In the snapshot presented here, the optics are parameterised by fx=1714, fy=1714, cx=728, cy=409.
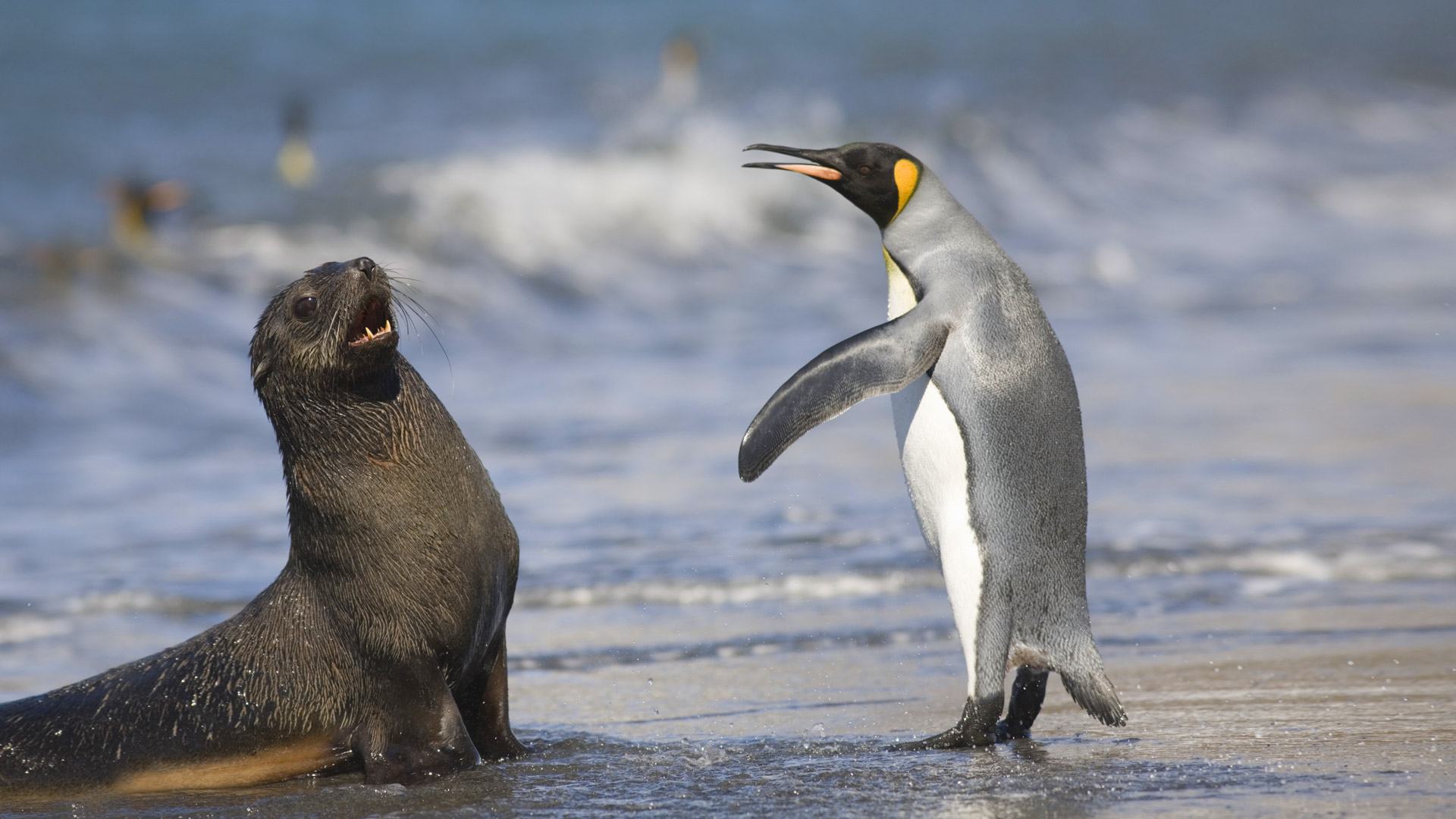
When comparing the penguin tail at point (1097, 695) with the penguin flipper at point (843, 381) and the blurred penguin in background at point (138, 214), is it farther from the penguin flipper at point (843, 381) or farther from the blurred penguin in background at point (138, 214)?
the blurred penguin in background at point (138, 214)

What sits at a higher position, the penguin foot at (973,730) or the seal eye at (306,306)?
the seal eye at (306,306)

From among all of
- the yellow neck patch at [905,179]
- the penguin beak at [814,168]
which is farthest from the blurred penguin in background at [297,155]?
the yellow neck patch at [905,179]

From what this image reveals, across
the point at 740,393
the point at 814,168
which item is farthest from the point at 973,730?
the point at 740,393

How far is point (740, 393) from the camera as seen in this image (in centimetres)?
970

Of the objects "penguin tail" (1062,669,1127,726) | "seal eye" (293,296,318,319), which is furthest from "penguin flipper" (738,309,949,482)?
"seal eye" (293,296,318,319)

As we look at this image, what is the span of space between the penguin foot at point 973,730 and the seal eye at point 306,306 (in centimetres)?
180

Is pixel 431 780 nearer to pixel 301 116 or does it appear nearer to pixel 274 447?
pixel 274 447

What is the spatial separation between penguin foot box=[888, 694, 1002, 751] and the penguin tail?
0.61 feet

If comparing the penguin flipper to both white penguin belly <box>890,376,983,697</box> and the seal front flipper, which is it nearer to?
white penguin belly <box>890,376,983,697</box>

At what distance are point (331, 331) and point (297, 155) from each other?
47.0 feet

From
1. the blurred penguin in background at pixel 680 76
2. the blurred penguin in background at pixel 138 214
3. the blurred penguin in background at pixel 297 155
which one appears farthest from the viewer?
the blurred penguin in background at pixel 680 76

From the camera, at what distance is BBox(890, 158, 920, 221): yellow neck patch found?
441cm

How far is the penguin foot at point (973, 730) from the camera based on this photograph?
4.12 m

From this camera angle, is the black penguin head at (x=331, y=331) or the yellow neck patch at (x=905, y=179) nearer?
the black penguin head at (x=331, y=331)
